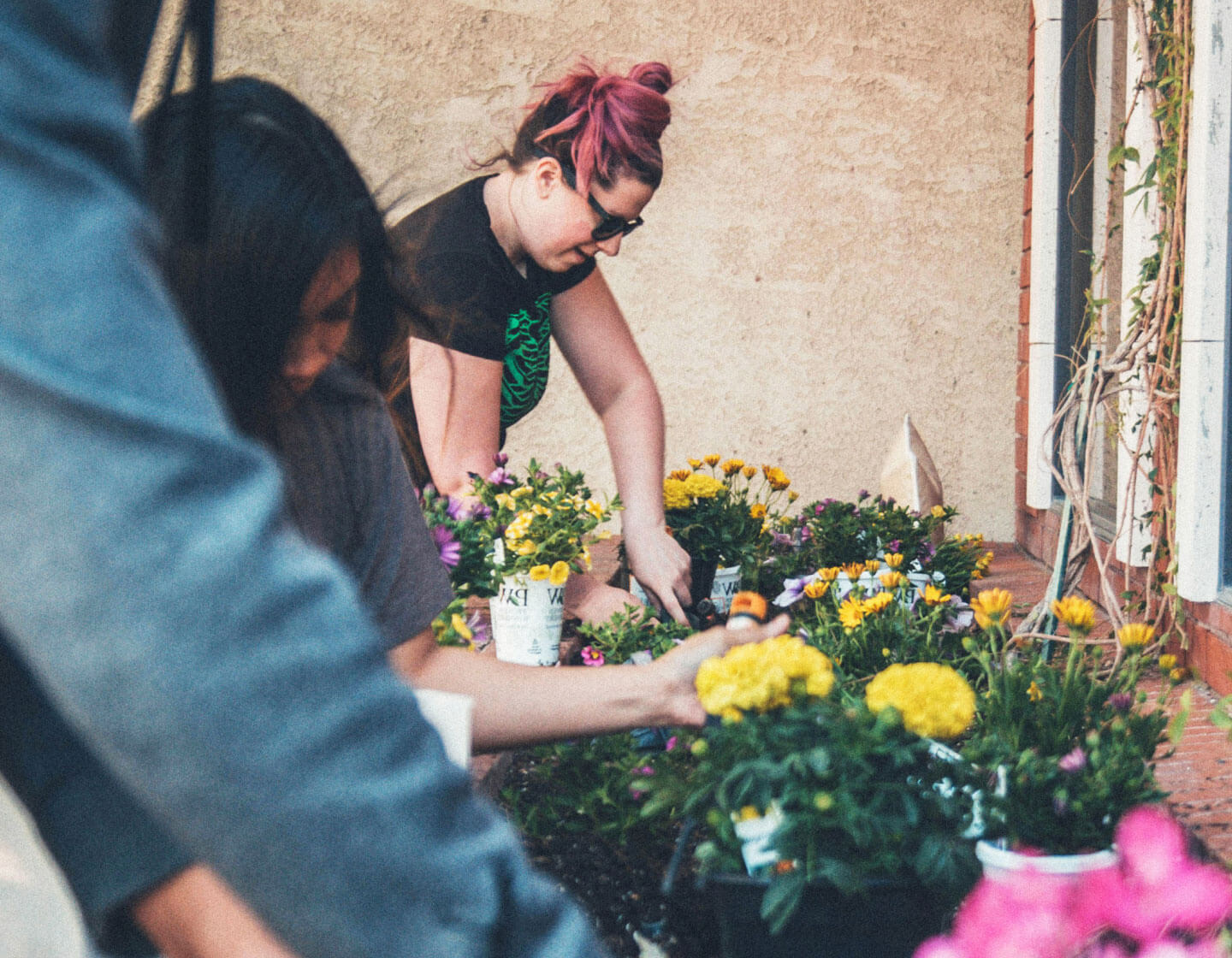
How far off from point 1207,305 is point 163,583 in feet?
8.30

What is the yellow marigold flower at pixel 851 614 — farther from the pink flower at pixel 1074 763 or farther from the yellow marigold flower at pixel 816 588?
the pink flower at pixel 1074 763

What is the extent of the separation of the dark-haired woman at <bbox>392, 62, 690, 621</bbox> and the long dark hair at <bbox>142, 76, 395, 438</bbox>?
132 centimetres

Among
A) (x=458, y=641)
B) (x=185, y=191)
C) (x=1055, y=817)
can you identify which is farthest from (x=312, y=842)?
(x=458, y=641)

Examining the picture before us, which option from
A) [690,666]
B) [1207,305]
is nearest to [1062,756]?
[690,666]

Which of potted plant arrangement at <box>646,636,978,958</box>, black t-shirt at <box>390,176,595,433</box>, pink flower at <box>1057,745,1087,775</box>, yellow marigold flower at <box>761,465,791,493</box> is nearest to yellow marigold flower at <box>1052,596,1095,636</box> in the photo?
pink flower at <box>1057,745,1087,775</box>

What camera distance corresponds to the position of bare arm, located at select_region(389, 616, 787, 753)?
1.31 metres

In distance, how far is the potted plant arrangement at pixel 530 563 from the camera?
8.07 feet

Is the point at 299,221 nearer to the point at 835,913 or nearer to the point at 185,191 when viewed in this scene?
the point at 185,191

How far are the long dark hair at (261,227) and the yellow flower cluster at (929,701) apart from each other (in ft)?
2.30

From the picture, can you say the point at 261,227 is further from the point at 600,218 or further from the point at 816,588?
the point at 816,588

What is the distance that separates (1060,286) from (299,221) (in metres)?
3.94

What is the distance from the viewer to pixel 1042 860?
1.16 meters

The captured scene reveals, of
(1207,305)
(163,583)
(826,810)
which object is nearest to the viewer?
(163,583)

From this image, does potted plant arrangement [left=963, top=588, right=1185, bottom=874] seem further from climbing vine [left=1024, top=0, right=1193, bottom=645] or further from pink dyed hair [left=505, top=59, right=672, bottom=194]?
pink dyed hair [left=505, top=59, right=672, bottom=194]
